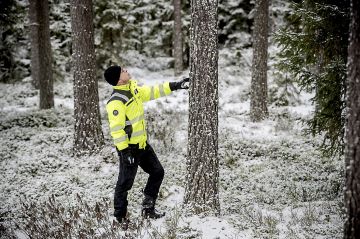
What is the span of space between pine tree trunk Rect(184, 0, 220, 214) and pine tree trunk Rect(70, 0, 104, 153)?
4.42 meters

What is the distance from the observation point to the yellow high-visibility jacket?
5.78m

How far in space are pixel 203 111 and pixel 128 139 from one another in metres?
1.45

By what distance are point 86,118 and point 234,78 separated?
40.6 ft

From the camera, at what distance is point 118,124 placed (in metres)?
5.76

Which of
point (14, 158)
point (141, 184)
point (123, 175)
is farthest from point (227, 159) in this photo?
point (14, 158)

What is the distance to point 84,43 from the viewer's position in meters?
9.27

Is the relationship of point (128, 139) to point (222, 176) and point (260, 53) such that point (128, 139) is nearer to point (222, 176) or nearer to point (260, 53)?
point (222, 176)

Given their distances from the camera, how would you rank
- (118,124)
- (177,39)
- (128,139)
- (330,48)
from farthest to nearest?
(177,39) → (330,48) → (128,139) → (118,124)

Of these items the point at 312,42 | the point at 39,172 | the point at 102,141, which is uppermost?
the point at 312,42

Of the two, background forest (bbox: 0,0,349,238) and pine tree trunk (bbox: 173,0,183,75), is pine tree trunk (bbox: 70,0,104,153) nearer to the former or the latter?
background forest (bbox: 0,0,349,238)

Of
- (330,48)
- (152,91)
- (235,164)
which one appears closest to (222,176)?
(235,164)

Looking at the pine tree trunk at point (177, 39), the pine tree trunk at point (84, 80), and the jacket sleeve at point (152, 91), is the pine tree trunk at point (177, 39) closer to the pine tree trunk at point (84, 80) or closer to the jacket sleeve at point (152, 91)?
the pine tree trunk at point (84, 80)

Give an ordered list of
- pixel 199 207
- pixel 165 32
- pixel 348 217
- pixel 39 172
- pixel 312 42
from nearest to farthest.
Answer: pixel 348 217 → pixel 199 207 → pixel 312 42 → pixel 39 172 → pixel 165 32

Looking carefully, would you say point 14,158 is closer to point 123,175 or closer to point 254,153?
point 123,175
